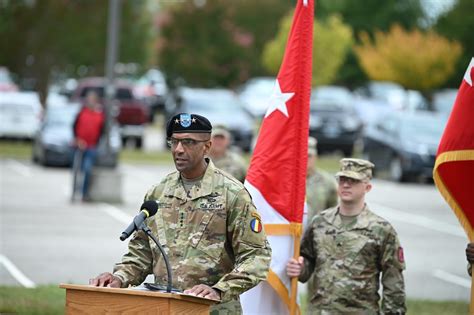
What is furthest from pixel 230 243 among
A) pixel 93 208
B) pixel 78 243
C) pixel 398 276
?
pixel 93 208

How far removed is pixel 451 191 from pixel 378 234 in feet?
2.01

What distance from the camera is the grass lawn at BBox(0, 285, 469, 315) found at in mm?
12062

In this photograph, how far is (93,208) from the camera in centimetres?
2348

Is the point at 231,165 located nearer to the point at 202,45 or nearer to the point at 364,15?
the point at 202,45

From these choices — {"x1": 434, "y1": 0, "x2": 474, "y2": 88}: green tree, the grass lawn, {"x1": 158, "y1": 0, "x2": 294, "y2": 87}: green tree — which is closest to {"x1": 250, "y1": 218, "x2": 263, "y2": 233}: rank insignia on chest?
the grass lawn

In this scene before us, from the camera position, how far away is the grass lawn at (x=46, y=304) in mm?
12062

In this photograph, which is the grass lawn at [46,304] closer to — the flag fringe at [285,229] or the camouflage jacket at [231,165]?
the camouflage jacket at [231,165]

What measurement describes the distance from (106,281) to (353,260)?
2.93 metres

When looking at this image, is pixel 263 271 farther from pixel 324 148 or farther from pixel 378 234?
pixel 324 148

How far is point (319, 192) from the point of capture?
40.0 ft

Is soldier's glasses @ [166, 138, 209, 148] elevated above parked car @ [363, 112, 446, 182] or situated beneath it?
elevated above

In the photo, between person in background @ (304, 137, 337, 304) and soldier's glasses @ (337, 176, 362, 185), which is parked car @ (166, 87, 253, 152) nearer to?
person in background @ (304, 137, 337, 304)

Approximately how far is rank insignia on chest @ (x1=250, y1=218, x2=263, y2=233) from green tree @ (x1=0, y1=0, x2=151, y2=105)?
41.6 metres

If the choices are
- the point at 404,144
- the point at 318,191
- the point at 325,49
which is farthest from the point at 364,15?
the point at 318,191
